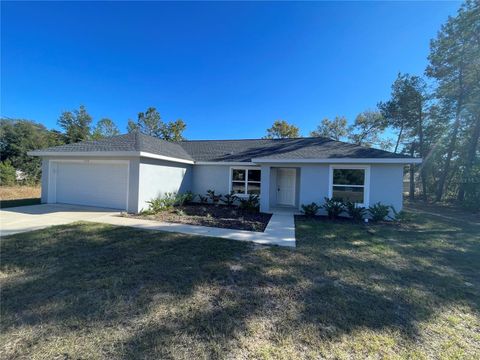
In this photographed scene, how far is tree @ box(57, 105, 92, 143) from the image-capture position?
96.7 feet

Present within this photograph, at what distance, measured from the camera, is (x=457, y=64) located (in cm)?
1642

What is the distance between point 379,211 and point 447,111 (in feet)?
58.7

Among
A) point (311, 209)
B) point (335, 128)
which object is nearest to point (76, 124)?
point (311, 209)

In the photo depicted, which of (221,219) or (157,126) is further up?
(157,126)

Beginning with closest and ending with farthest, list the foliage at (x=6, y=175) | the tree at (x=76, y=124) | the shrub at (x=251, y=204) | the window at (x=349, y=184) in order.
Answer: the window at (x=349, y=184) < the shrub at (x=251, y=204) < the foliage at (x=6, y=175) < the tree at (x=76, y=124)

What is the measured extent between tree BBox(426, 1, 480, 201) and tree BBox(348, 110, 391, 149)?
39.5 ft

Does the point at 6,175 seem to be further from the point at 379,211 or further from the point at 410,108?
the point at 410,108

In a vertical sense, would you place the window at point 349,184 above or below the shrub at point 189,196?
above

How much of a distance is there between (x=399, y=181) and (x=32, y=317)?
38.5 feet

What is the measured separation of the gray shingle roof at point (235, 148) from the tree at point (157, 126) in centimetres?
1821

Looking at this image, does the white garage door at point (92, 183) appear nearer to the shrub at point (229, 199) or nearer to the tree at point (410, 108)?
the shrub at point (229, 199)

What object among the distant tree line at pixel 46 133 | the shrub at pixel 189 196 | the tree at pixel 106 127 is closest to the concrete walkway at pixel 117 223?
the shrub at pixel 189 196

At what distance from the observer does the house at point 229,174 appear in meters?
9.59

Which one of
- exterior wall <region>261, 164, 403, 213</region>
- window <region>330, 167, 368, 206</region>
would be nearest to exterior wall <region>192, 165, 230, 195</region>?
exterior wall <region>261, 164, 403, 213</region>
